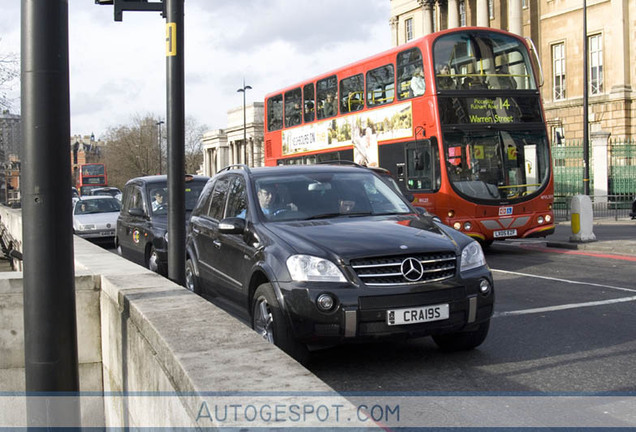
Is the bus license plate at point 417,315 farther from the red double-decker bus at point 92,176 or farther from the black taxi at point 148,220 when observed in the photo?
the red double-decker bus at point 92,176

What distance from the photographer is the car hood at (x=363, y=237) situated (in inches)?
216

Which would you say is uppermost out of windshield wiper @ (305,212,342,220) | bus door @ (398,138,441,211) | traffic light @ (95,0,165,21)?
traffic light @ (95,0,165,21)

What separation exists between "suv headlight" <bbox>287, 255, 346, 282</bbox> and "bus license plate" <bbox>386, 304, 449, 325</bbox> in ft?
1.45

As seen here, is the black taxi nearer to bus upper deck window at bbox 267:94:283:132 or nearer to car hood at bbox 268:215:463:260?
car hood at bbox 268:215:463:260

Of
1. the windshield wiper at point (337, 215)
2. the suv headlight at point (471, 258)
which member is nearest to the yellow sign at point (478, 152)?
the windshield wiper at point (337, 215)

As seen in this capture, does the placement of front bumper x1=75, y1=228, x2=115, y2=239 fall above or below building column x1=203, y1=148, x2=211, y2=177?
below

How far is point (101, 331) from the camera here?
5.68 meters

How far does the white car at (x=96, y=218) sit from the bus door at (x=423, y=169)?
8516 mm

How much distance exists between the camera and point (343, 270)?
17.6 ft

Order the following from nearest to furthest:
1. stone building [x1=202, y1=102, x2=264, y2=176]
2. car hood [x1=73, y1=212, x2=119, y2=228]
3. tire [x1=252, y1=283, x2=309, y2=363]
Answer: tire [x1=252, y1=283, x2=309, y2=363] → car hood [x1=73, y1=212, x2=119, y2=228] → stone building [x1=202, y1=102, x2=264, y2=176]

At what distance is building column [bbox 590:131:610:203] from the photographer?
32469 mm

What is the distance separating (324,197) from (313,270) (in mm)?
1576

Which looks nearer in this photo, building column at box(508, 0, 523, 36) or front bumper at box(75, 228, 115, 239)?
front bumper at box(75, 228, 115, 239)

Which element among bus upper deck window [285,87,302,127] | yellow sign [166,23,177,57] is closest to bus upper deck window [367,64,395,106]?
bus upper deck window [285,87,302,127]
